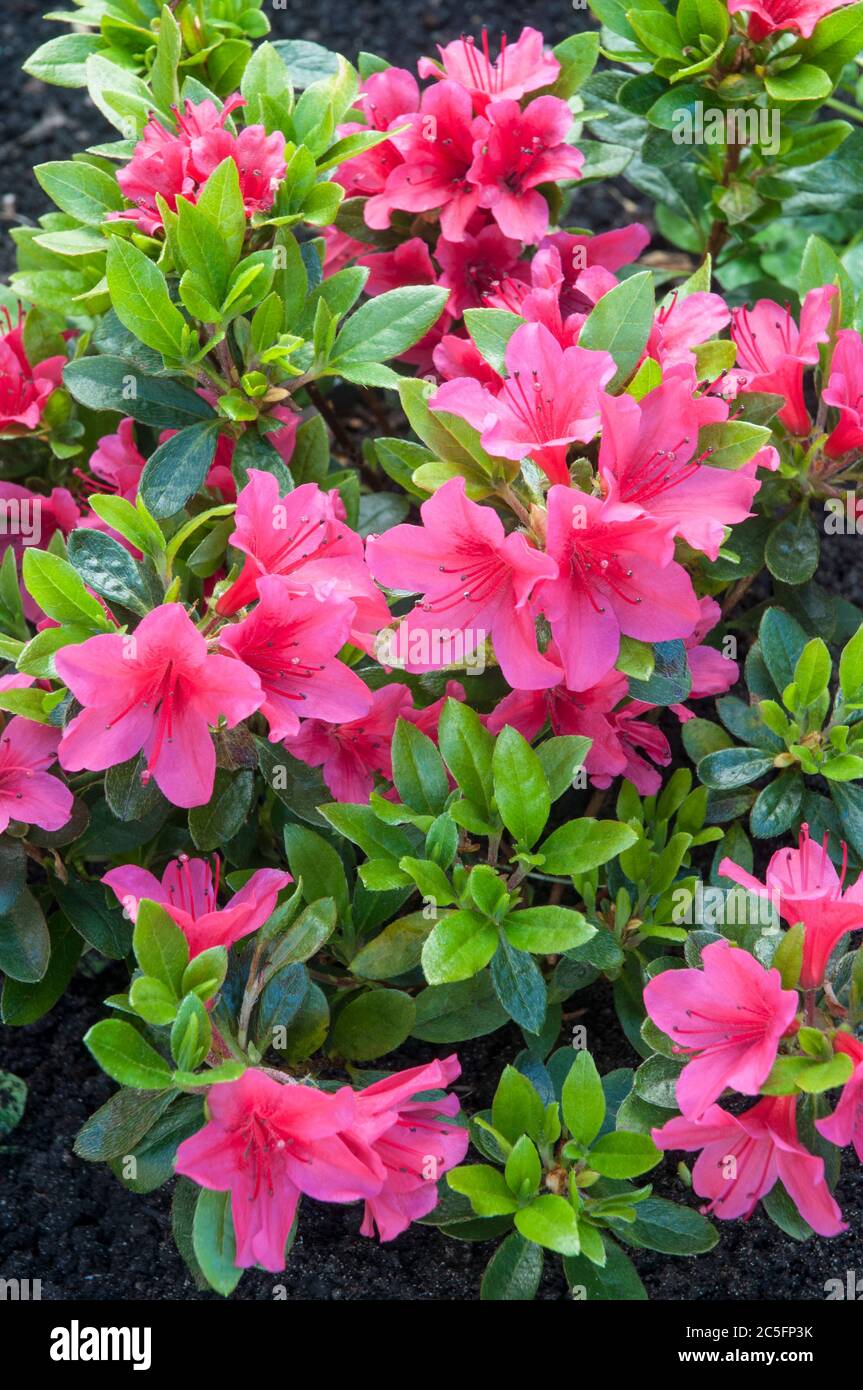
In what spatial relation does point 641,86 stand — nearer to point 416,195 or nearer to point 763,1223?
point 416,195

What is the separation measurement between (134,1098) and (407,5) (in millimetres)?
2751

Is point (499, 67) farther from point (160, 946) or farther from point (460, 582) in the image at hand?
point (160, 946)

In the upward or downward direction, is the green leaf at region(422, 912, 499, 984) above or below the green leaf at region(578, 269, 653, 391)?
Answer: below

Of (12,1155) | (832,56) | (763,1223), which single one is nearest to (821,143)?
(832,56)

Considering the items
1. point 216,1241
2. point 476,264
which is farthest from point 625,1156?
point 476,264

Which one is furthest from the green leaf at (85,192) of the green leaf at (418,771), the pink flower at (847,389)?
the pink flower at (847,389)

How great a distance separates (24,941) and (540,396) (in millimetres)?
911

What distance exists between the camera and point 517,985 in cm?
167

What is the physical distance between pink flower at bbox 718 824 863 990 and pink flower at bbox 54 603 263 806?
0.58 m

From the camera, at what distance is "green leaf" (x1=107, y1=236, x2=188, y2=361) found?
1.71 meters

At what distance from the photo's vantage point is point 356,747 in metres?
1.87

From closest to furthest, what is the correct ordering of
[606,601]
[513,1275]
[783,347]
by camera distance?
[606,601], [513,1275], [783,347]

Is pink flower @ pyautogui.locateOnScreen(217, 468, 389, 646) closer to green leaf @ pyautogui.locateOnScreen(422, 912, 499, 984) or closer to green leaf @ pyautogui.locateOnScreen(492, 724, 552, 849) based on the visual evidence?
green leaf @ pyautogui.locateOnScreen(492, 724, 552, 849)

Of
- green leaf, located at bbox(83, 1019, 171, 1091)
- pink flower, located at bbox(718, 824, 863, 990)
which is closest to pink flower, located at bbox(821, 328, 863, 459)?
pink flower, located at bbox(718, 824, 863, 990)
